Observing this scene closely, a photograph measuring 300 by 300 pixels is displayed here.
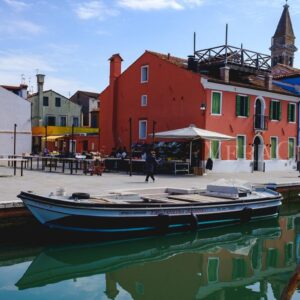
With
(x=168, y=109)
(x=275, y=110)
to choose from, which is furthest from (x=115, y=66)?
(x=275, y=110)

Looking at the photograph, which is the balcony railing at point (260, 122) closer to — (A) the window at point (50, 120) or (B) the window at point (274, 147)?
(B) the window at point (274, 147)

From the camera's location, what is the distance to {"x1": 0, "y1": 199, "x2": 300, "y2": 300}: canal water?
27.9 ft

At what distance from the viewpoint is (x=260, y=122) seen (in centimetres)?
2950

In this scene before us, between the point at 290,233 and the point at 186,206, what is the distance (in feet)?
13.5

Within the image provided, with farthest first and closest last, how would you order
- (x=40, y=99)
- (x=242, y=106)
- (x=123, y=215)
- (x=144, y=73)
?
(x=40, y=99)
(x=144, y=73)
(x=242, y=106)
(x=123, y=215)

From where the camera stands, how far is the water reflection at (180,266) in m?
8.71

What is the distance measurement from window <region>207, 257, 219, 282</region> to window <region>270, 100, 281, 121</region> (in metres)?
20.8

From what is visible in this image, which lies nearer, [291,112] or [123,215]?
[123,215]

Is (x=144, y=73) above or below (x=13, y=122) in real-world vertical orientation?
above

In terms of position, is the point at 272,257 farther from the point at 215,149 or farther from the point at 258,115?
the point at 258,115

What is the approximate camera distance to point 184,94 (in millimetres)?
27266

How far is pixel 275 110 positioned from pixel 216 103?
19.3 ft

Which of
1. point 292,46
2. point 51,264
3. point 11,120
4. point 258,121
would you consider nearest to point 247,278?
point 51,264

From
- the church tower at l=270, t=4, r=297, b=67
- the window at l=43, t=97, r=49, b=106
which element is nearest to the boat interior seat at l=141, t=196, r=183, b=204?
the window at l=43, t=97, r=49, b=106
